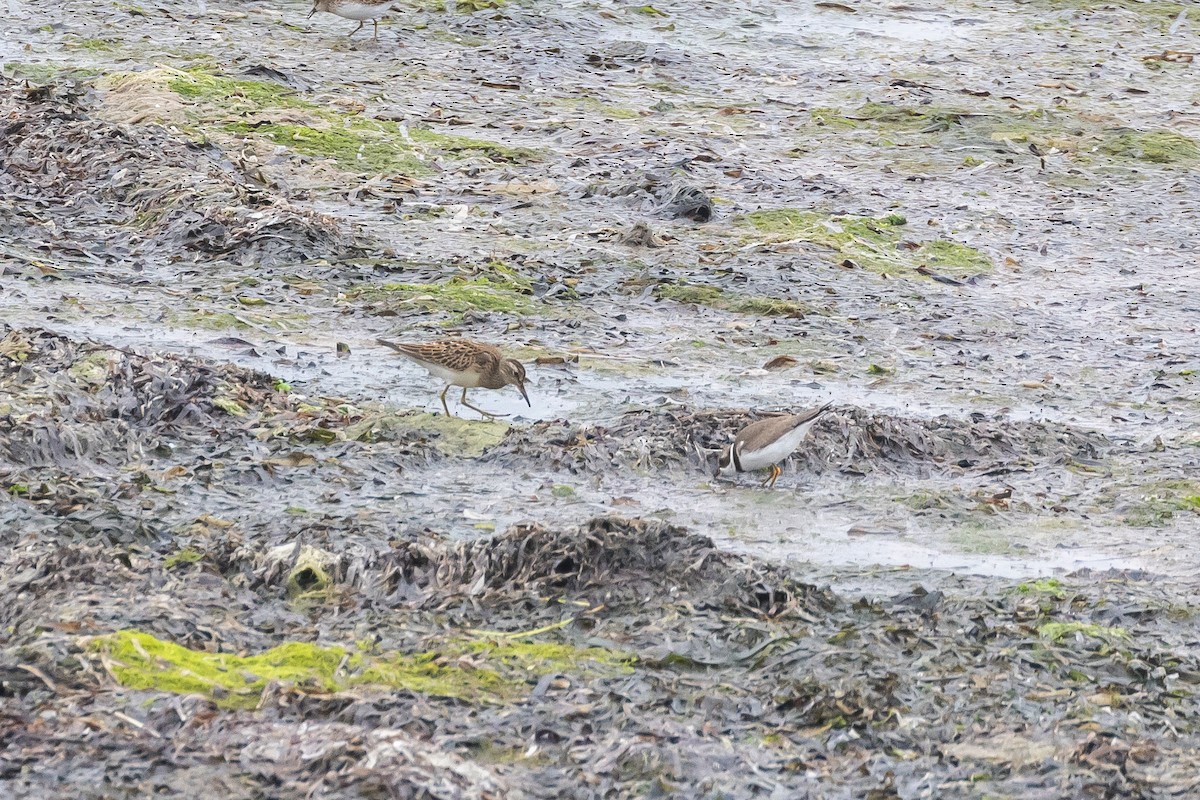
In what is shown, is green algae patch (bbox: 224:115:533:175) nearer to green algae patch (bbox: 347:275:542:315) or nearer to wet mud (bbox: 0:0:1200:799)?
wet mud (bbox: 0:0:1200:799)

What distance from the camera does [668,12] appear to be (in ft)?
53.7

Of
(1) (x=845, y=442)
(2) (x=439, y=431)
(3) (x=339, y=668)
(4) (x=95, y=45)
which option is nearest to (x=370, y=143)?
(4) (x=95, y=45)

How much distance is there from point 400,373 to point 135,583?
290cm

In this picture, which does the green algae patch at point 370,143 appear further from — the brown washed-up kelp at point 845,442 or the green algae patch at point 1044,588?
the green algae patch at point 1044,588

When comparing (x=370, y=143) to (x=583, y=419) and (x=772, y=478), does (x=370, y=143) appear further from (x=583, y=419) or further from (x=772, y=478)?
(x=772, y=478)

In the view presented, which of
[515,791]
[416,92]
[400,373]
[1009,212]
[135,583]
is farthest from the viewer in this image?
[416,92]

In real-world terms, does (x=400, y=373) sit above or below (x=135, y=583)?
below

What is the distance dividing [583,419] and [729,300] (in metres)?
2.01

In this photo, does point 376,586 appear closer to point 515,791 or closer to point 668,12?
point 515,791

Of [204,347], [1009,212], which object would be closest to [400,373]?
[204,347]

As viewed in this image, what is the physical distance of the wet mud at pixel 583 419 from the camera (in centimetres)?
504

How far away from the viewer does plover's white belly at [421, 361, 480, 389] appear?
7953 mm

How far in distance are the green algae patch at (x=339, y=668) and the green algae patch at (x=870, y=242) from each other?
18.0ft

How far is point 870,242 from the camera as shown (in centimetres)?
1095
